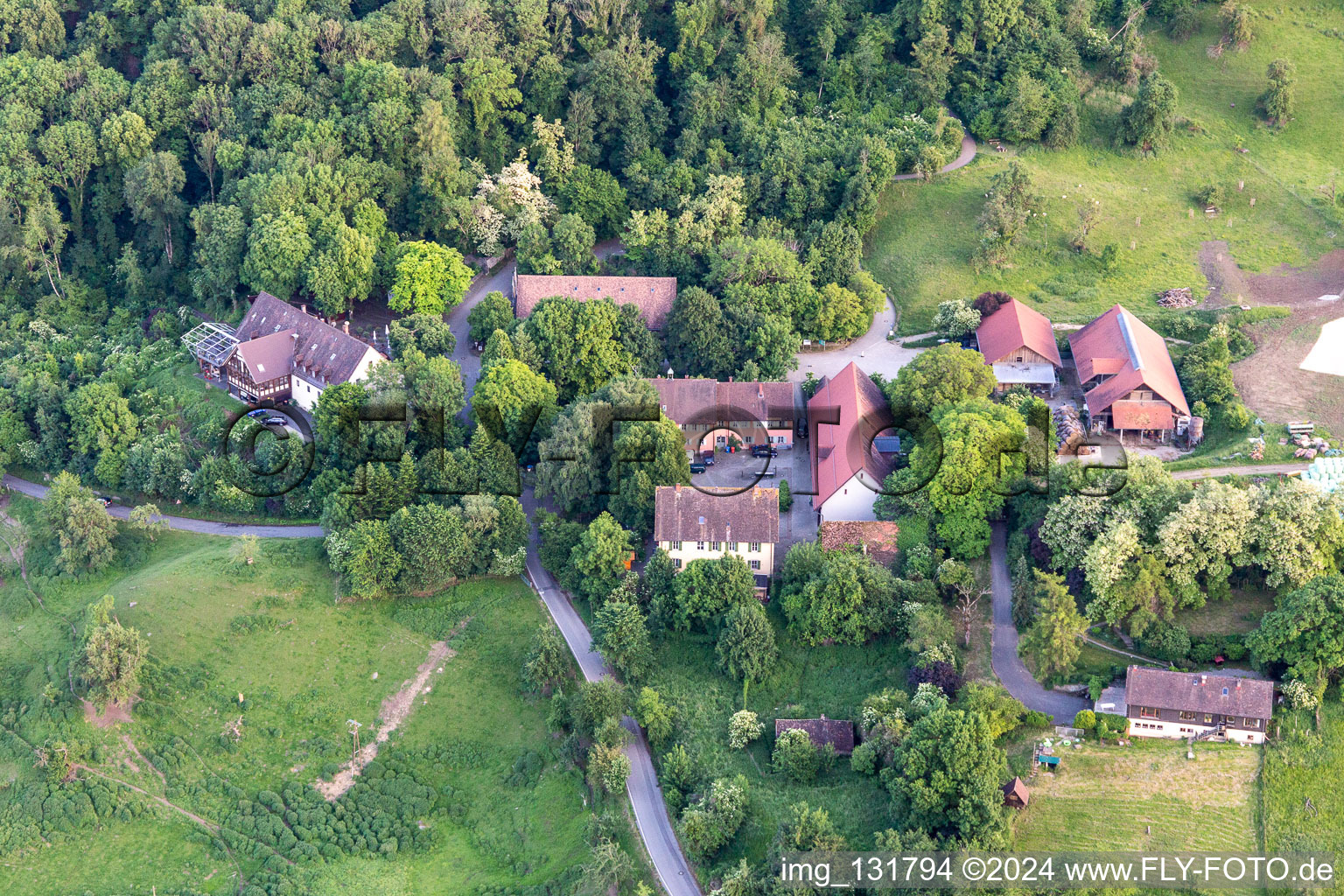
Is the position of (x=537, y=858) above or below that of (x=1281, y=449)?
below

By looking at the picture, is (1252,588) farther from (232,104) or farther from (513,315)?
(232,104)

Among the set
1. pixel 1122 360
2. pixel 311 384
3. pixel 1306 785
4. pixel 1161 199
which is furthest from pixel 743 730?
pixel 1161 199

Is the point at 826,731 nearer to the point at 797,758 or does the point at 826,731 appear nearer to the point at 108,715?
the point at 797,758

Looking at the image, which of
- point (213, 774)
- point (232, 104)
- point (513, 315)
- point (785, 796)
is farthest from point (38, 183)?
point (785, 796)

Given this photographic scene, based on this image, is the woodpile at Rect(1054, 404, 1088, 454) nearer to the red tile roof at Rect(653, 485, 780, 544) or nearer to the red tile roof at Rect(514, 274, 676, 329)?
the red tile roof at Rect(653, 485, 780, 544)

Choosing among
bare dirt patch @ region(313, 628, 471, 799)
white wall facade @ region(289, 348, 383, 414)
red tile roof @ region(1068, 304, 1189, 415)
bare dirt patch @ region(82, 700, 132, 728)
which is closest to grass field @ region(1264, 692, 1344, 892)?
red tile roof @ region(1068, 304, 1189, 415)

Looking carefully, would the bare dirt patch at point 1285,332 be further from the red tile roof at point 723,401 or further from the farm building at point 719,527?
the farm building at point 719,527
